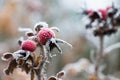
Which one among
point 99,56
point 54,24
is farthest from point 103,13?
point 54,24

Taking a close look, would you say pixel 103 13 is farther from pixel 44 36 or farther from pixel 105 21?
pixel 44 36

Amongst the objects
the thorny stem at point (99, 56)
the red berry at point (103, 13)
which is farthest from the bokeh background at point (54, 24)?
the red berry at point (103, 13)

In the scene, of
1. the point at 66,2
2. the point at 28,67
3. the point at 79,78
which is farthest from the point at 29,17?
the point at 28,67

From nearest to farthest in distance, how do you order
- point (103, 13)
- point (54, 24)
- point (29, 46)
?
point (29, 46)
point (103, 13)
point (54, 24)

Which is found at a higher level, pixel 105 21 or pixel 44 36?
pixel 105 21

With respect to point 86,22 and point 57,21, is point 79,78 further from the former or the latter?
point 57,21

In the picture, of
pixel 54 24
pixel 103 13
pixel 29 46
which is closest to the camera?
pixel 29 46
